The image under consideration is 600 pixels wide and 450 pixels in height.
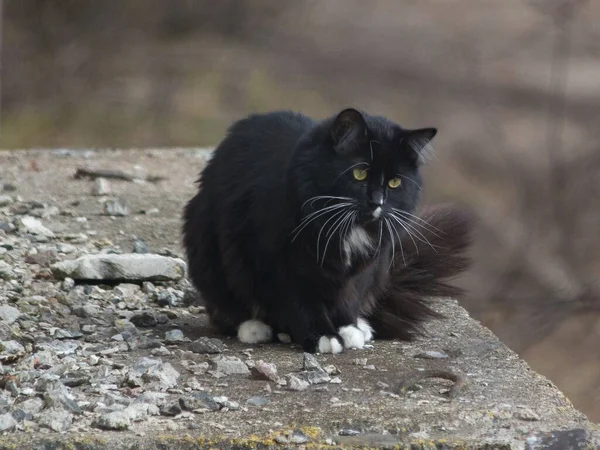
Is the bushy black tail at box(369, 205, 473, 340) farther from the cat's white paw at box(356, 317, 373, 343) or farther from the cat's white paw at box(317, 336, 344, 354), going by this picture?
the cat's white paw at box(317, 336, 344, 354)

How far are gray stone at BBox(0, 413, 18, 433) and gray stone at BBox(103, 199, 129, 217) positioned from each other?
2.75 m

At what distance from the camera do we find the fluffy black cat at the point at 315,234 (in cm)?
381

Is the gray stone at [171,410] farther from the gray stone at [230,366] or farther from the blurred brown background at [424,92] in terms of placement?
the blurred brown background at [424,92]

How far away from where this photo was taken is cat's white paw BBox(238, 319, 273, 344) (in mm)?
4121

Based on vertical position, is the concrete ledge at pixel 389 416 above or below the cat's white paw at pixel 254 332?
below

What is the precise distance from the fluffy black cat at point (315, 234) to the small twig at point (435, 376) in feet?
1.41

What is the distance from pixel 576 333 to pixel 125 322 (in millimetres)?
5734

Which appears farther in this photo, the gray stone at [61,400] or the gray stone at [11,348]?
the gray stone at [11,348]

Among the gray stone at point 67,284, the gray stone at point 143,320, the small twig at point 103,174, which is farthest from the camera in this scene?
the small twig at point 103,174

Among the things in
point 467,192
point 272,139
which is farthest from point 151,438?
point 467,192

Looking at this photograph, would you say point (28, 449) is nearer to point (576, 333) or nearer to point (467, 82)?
point (576, 333)

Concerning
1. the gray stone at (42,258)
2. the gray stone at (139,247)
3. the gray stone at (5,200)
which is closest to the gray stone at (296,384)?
the gray stone at (42,258)

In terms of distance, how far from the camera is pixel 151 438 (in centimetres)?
298

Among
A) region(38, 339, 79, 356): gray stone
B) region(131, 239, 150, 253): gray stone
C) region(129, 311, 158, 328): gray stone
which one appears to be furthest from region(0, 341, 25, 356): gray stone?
region(131, 239, 150, 253): gray stone
